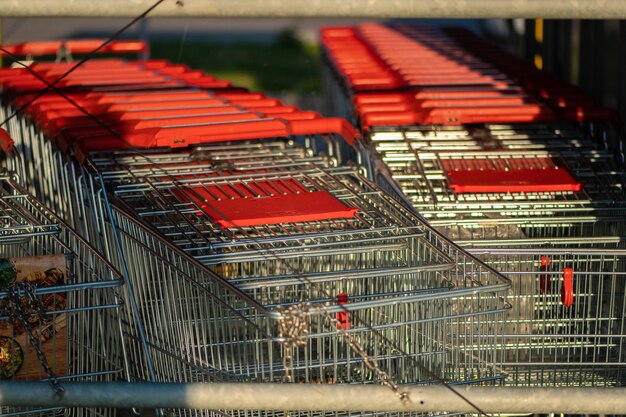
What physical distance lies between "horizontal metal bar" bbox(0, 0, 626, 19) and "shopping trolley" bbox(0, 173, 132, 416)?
0.87m

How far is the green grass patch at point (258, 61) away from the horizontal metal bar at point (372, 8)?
34.9 feet

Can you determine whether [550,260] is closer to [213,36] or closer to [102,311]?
[102,311]

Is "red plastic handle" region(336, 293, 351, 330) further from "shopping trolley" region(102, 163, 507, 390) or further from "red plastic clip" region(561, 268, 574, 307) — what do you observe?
"red plastic clip" region(561, 268, 574, 307)

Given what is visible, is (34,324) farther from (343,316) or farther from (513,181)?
(513,181)

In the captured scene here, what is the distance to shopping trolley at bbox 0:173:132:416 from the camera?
3.75 metres

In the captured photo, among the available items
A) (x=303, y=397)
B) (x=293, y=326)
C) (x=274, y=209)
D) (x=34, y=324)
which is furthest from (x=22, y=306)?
(x=303, y=397)

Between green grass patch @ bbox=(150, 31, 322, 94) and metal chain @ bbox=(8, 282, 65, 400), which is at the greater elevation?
green grass patch @ bbox=(150, 31, 322, 94)

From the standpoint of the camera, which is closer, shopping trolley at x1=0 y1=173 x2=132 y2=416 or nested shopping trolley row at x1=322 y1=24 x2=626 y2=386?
shopping trolley at x1=0 y1=173 x2=132 y2=416

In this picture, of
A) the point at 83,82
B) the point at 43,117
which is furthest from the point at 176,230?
the point at 83,82

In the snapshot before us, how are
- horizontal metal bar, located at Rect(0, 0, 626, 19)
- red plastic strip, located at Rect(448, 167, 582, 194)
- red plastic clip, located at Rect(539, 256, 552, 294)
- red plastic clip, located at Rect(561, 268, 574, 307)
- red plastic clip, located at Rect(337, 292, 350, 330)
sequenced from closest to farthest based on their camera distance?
1. horizontal metal bar, located at Rect(0, 0, 626, 19)
2. red plastic clip, located at Rect(337, 292, 350, 330)
3. red plastic clip, located at Rect(561, 268, 574, 307)
4. red plastic clip, located at Rect(539, 256, 552, 294)
5. red plastic strip, located at Rect(448, 167, 582, 194)

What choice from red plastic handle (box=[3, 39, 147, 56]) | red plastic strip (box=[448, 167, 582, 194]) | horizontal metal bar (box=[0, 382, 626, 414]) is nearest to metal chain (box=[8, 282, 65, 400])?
horizontal metal bar (box=[0, 382, 626, 414])

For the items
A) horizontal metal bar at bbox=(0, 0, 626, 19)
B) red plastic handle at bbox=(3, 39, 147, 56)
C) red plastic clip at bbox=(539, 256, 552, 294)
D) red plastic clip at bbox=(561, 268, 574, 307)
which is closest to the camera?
horizontal metal bar at bbox=(0, 0, 626, 19)

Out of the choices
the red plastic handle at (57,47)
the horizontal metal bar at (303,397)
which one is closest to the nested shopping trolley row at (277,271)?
the horizontal metal bar at (303,397)

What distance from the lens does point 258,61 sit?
1600 cm
